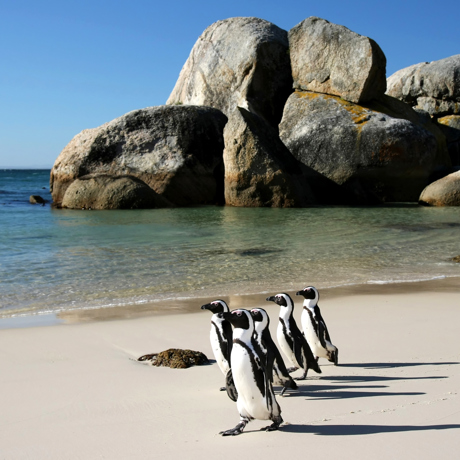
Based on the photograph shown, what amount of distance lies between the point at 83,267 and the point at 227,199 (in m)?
10.7

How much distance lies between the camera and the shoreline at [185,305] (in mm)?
6090

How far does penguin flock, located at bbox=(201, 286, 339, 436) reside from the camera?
3.15 meters

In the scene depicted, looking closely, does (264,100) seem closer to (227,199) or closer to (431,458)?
(227,199)

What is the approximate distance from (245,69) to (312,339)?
19.1 metres

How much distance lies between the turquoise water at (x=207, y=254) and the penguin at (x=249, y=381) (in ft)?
12.6

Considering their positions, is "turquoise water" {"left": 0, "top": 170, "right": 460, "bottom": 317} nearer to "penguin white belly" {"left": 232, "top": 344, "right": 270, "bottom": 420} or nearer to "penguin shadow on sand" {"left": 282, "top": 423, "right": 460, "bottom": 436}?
"penguin white belly" {"left": 232, "top": 344, "right": 270, "bottom": 420}

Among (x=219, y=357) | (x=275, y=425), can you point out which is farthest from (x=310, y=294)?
(x=275, y=425)

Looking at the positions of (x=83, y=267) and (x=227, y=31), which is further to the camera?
(x=227, y=31)

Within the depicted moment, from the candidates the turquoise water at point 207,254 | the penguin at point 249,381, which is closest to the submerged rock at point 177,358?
the penguin at point 249,381

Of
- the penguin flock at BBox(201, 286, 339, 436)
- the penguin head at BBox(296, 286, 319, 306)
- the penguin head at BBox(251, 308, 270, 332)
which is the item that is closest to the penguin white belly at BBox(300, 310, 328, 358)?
the penguin flock at BBox(201, 286, 339, 436)

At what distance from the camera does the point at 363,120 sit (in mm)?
19812

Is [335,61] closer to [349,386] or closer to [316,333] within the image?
[316,333]

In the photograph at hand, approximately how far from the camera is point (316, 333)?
14.4 feet

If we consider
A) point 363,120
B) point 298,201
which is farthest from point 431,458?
point 363,120
